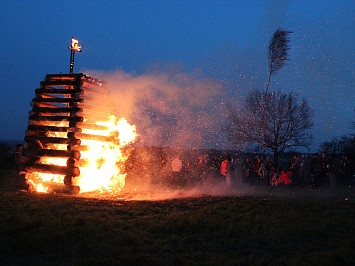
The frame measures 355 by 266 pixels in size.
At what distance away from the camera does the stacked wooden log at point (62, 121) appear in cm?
1240

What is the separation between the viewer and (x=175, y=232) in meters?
6.86

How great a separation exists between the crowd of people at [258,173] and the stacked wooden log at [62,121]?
196 inches

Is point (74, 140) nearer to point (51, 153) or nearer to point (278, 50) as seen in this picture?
point (51, 153)

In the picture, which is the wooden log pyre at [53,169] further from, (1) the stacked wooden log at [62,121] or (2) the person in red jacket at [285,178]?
(2) the person in red jacket at [285,178]

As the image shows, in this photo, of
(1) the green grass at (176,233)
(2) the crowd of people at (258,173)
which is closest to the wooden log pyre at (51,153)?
(1) the green grass at (176,233)

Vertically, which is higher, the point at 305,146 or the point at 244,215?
the point at 305,146

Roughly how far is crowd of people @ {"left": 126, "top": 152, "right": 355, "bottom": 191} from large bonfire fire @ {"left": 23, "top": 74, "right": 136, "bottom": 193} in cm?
371

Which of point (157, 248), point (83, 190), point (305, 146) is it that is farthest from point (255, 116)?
point (157, 248)

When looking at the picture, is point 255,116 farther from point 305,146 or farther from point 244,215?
point 244,215

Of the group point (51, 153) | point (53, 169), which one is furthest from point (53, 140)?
point (53, 169)

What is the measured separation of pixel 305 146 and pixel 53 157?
17108mm

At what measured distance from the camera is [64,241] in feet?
19.5

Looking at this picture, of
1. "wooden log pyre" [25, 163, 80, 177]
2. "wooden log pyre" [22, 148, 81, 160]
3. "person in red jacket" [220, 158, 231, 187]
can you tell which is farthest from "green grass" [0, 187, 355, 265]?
"person in red jacket" [220, 158, 231, 187]

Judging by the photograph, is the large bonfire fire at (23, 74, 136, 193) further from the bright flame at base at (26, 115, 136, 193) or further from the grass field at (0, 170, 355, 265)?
the grass field at (0, 170, 355, 265)
